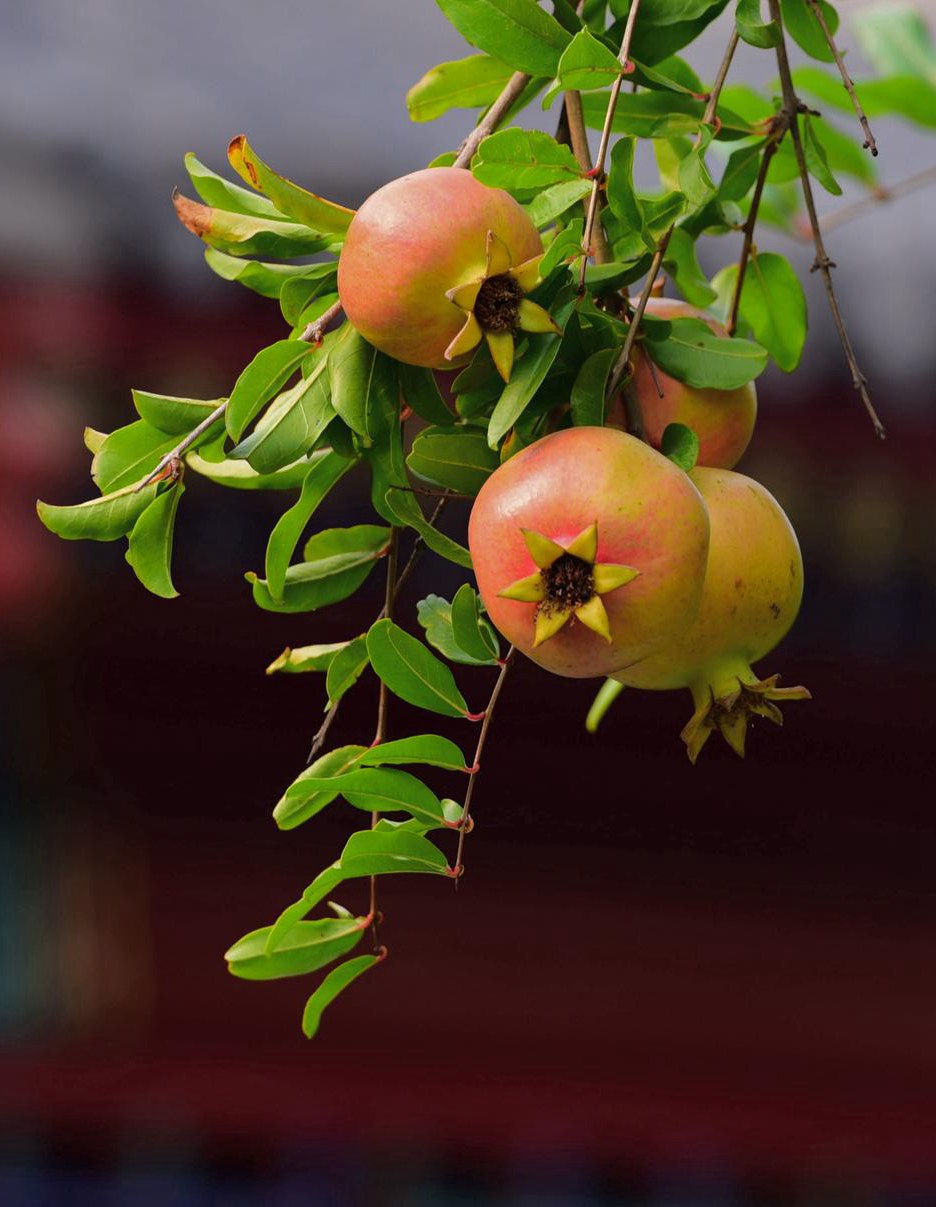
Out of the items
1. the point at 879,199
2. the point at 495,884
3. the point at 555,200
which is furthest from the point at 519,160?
the point at 495,884

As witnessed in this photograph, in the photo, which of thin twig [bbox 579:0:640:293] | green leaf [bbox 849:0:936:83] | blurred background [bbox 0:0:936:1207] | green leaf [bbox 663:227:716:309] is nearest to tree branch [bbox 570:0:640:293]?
thin twig [bbox 579:0:640:293]

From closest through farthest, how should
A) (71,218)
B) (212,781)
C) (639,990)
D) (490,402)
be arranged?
1. (490,402)
2. (71,218)
3. (212,781)
4. (639,990)

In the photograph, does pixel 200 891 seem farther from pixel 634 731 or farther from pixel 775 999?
pixel 775 999

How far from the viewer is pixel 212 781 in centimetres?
311

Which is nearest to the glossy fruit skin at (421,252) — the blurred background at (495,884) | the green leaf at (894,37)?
the green leaf at (894,37)

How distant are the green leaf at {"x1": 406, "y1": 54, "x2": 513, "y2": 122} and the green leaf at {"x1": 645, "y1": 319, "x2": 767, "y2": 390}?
0.54 ft

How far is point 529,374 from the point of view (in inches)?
16.2

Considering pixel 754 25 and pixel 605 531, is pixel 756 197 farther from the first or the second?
pixel 605 531

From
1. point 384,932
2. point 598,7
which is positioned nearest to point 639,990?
point 384,932

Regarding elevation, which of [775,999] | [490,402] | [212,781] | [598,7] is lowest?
[775,999]

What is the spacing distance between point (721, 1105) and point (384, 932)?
86 centimetres

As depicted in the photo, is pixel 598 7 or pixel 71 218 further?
pixel 71 218

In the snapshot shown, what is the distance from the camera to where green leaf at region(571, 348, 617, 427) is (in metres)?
0.41

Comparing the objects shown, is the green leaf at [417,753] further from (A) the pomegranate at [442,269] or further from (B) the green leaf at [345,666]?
(A) the pomegranate at [442,269]
